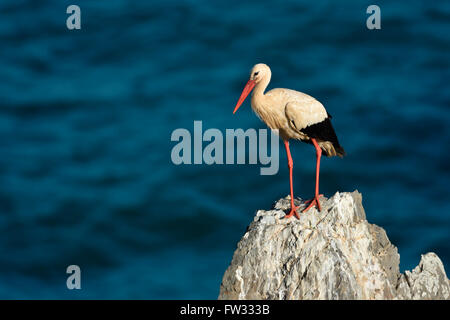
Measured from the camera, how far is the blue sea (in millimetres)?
51094

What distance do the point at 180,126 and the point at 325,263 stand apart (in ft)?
147

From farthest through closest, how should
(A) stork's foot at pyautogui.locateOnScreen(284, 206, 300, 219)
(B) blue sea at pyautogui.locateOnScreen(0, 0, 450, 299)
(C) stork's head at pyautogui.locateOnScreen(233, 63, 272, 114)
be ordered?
(B) blue sea at pyautogui.locateOnScreen(0, 0, 450, 299), (C) stork's head at pyautogui.locateOnScreen(233, 63, 272, 114), (A) stork's foot at pyautogui.locateOnScreen(284, 206, 300, 219)

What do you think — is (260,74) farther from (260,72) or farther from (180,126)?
(180,126)

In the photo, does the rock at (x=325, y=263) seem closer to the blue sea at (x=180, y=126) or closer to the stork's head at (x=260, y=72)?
the stork's head at (x=260, y=72)

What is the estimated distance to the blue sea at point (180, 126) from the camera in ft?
168

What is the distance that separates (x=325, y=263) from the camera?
48.0ft

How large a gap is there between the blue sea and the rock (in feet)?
101

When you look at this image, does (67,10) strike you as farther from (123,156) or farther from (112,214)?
(112,214)

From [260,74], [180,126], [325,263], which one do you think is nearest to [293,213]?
[325,263]

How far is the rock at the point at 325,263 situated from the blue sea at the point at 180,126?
30650 millimetres

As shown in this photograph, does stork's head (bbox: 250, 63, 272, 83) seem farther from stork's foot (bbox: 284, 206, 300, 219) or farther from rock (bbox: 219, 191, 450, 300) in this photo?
rock (bbox: 219, 191, 450, 300)

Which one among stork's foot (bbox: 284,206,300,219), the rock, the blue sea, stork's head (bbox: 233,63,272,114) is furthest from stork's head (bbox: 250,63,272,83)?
the blue sea

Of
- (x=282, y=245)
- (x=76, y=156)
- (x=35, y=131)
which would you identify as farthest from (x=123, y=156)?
(x=282, y=245)
